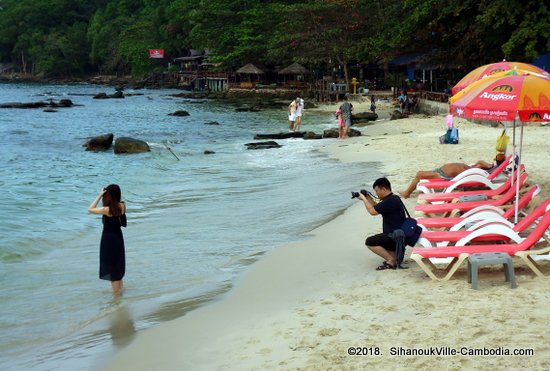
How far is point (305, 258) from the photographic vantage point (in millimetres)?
8648

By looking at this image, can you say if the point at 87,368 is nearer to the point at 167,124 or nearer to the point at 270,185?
the point at 270,185

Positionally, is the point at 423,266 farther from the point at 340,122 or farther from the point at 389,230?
the point at 340,122

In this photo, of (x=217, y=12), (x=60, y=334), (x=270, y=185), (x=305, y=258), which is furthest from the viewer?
(x=217, y=12)

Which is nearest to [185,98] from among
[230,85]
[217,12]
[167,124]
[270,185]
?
[230,85]

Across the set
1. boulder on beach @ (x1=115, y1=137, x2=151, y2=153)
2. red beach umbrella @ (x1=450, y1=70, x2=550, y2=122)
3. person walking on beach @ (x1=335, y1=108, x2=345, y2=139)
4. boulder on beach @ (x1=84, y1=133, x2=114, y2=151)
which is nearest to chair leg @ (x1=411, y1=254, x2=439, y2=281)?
red beach umbrella @ (x1=450, y1=70, x2=550, y2=122)

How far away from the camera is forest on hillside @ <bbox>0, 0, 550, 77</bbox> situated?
3178 centimetres

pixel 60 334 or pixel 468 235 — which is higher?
pixel 468 235

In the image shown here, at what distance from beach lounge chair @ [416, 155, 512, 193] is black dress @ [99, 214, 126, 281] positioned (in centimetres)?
578

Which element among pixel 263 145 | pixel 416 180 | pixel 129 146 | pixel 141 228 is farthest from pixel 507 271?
pixel 129 146

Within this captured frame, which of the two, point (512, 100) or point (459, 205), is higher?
point (512, 100)

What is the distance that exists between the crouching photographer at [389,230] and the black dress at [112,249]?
2.99 meters

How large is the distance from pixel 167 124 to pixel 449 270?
3507 cm

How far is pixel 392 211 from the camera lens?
301 inches

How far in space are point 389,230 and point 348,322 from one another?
2.08m
